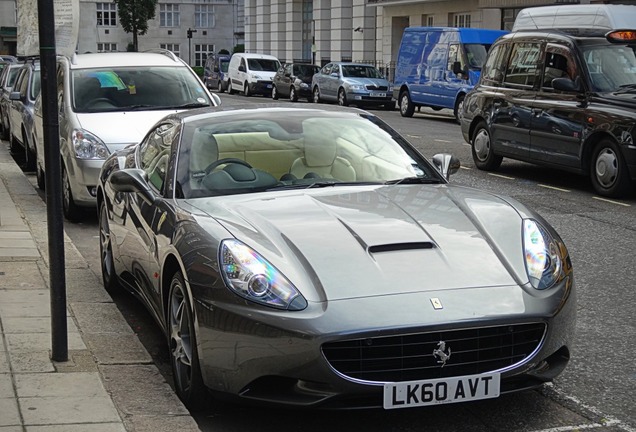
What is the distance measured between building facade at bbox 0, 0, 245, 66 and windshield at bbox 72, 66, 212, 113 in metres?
92.4

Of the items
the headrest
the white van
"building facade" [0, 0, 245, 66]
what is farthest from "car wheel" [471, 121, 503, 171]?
"building facade" [0, 0, 245, 66]

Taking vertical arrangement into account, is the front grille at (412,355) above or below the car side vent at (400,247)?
below

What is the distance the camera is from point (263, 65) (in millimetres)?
47312

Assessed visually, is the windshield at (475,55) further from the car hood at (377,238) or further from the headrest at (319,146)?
the car hood at (377,238)

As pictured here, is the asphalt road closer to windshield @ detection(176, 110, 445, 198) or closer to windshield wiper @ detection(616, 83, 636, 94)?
windshield @ detection(176, 110, 445, 198)

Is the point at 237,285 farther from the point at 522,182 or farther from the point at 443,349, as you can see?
the point at 522,182

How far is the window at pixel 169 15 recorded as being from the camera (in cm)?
10475

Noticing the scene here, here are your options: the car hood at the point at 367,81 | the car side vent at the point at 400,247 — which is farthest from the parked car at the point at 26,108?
the car hood at the point at 367,81

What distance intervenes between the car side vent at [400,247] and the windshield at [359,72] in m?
31.1

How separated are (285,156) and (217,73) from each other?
47299 millimetres

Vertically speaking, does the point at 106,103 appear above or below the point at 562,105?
above

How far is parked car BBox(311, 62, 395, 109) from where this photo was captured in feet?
114

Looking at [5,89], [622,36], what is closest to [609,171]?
[622,36]

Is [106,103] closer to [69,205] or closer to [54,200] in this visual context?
[69,205]
